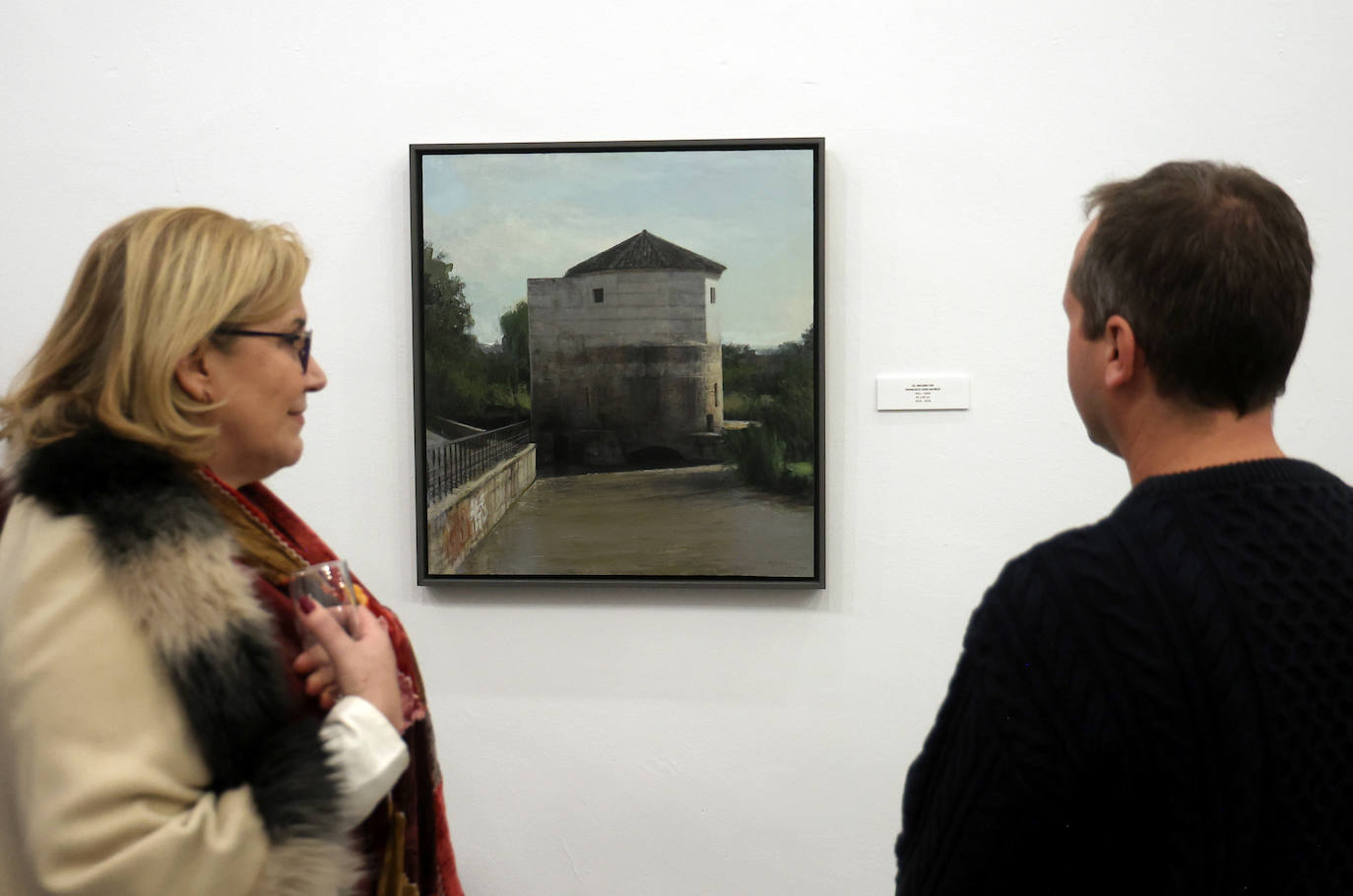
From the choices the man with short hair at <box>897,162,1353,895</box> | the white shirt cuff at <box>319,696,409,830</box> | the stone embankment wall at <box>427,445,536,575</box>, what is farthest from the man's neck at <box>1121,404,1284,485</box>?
the stone embankment wall at <box>427,445,536,575</box>

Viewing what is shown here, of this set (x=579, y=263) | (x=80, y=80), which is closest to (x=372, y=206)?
(x=579, y=263)

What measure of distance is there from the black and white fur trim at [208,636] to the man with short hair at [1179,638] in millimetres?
655

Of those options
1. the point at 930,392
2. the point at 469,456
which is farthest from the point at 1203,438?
the point at 469,456

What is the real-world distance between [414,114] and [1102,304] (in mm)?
1868

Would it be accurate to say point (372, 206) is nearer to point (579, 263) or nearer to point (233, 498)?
point (579, 263)

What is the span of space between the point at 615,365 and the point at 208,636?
1.36 m

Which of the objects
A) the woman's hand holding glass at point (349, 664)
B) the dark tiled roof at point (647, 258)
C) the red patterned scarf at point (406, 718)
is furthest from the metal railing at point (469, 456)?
the woman's hand holding glass at point (349, 664)

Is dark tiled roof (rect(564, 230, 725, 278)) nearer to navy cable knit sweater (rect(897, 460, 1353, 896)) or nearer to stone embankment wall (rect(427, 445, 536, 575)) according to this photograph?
stone embankment wall (rect(427, 445, 536, 575))

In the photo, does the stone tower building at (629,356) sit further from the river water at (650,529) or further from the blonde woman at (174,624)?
the blonde woman at (174,624)

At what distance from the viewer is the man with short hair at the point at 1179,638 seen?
2.92 feet

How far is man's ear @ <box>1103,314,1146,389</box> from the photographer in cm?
99

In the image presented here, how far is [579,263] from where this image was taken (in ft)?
7.91

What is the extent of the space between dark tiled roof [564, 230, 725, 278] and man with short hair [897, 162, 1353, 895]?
1.43 metres

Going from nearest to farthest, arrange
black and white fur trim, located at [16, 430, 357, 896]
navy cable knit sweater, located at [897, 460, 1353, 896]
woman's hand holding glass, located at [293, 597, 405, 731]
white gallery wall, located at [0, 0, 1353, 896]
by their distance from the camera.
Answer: navy cable knit sweater, located at [897, 460, 1353, 896] → black and white fur trim, located at [16, 430, 357, 896] → woman's hand holding glass, located at [293, 597, 405, 731] → white gallery wall, located at [0, 0, 1353, 896]
